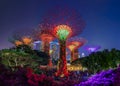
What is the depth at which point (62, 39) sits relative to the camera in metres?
48.8

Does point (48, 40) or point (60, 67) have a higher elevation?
point (48, 40)

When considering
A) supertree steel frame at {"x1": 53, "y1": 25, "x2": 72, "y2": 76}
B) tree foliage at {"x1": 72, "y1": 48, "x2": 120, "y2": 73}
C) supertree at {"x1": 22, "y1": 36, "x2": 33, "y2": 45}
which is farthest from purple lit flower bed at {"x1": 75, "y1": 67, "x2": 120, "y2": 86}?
supertree at {"x1": 22, "y1": 36, "x2": 33, "y2": 45}

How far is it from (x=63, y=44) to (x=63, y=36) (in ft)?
4.70

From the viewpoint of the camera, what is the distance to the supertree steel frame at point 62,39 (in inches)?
1785

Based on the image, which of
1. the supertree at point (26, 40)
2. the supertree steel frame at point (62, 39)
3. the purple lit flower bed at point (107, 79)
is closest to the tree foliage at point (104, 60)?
the supertree steel frame at point (62, 39)

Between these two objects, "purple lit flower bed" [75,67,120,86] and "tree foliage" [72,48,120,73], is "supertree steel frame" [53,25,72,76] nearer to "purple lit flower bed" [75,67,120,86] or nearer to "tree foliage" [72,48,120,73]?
"tree foliage" [72,48,120,73]

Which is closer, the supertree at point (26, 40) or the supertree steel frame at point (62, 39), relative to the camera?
the supertree steel frame at point (62, 39)

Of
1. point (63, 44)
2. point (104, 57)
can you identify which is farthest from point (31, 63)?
point (104, 57)

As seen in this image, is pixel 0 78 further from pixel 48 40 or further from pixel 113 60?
pixel 48 40

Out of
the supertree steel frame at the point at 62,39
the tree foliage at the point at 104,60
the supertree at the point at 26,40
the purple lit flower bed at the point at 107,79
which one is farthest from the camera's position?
the supertree at the point at 26,40

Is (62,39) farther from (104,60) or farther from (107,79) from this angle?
(107,79)

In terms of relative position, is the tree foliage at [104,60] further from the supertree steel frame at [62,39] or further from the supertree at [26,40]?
the supertree at [26,40]

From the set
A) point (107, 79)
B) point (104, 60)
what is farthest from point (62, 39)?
point (107, 79)

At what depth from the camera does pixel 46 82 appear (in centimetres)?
1489
